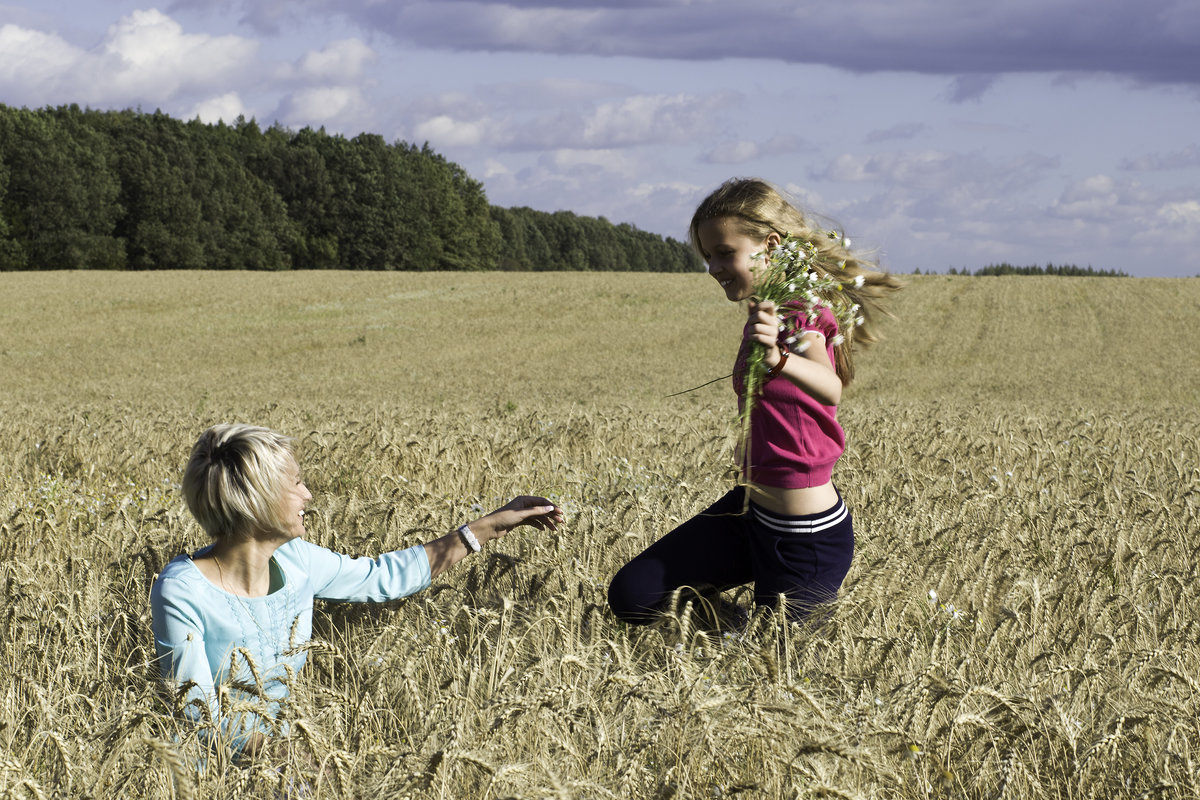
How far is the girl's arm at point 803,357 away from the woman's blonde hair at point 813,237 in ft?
0.59

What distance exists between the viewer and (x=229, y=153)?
68.4 meters

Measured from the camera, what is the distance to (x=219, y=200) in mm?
62531

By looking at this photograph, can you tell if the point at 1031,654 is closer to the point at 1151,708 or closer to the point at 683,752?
the point at 1151,708

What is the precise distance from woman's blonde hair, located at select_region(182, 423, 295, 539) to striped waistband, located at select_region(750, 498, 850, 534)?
4.71ft

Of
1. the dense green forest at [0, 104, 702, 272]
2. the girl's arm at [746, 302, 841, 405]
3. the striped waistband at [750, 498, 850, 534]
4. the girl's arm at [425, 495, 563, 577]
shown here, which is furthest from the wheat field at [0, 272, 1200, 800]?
the dense green forest at [0, 104, 702, 272]

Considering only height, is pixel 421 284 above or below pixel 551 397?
above

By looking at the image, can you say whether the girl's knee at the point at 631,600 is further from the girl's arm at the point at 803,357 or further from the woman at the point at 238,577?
the woman at the point at 238,577

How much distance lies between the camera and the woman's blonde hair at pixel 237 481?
2.74 meters

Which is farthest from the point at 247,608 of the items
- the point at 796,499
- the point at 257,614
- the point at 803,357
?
the point at 803,357

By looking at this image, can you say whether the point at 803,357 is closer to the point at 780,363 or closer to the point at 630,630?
the point at 780,363

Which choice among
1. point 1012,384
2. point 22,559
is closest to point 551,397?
point 1012,384

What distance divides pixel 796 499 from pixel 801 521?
7cm

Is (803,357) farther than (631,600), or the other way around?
(631,600)

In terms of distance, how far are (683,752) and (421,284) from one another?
42433mm
